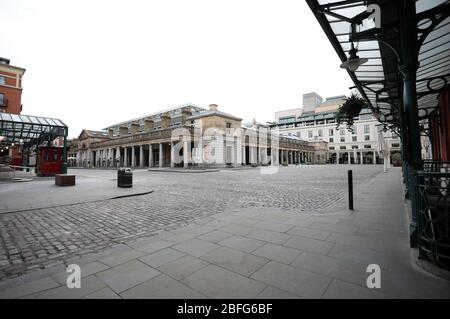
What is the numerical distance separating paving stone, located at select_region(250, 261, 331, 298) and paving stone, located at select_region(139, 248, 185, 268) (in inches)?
49.4

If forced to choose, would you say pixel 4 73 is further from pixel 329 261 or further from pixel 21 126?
pixel 329 261

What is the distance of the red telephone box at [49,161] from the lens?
62.3 feet

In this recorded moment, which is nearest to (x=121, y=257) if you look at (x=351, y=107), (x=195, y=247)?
(x=195, y=247)

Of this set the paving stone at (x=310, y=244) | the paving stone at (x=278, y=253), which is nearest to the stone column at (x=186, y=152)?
the paving stone at (x=310, y=244)

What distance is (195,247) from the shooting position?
11.3 feet

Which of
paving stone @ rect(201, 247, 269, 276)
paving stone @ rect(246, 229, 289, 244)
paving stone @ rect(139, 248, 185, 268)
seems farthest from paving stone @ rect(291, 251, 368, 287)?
paving stone @ rect(139, 248, 185, 268)

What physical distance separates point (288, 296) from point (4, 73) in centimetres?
4865

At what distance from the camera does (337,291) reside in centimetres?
219

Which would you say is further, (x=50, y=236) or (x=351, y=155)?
(x=351, y=155)

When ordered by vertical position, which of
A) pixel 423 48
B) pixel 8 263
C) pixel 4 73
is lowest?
pixel 8 263

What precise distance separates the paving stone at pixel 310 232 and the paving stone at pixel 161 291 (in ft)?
8.20

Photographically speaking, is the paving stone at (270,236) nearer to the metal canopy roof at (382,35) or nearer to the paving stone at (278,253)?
the paving stone at (278,253)

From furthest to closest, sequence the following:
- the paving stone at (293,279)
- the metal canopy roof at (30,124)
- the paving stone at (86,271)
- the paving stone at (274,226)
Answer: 1. the metal canopy roof at (30,124)
2. the paving stone at (274,226)
3. the paving stone at (86,271)
4. the paving stone at (293,279)

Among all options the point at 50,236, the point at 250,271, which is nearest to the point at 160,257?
the point at 250,271
